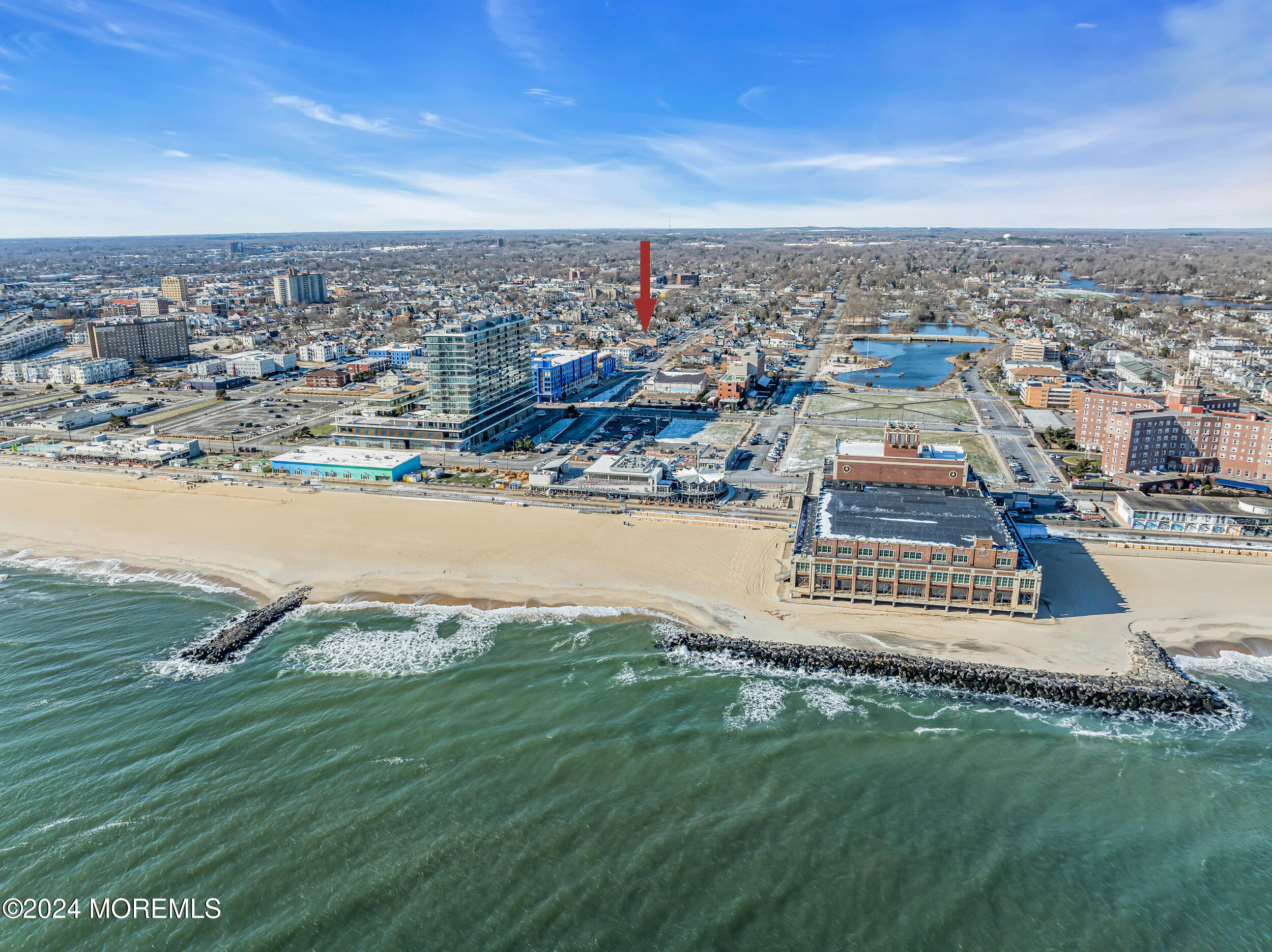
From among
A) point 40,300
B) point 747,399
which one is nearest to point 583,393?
point 747,399

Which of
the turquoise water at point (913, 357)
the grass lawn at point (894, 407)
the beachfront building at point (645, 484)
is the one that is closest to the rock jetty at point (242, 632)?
the beachfront building at point (645, 484)

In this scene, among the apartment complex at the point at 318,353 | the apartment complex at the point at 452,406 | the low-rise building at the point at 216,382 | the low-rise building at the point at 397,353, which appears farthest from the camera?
the apartment complex at the point at 318,353

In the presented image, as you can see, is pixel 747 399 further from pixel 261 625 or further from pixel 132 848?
pixel 132 848

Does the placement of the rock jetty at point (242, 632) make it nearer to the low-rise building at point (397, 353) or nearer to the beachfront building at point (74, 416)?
the beachfront building at point (74, 416)

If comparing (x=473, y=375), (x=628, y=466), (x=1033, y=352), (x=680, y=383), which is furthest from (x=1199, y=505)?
(x=473, y=375)

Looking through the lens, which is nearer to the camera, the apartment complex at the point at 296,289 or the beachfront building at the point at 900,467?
the beachfront building at the point at 900,467

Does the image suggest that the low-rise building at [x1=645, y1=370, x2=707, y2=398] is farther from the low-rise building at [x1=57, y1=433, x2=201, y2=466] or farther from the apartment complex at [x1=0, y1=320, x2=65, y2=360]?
the apartment complex at [x1=0, y1=320, x2=65, y2=360]

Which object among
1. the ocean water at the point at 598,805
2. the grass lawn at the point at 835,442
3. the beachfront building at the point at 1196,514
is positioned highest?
the grass lawn at the point at 835,442
